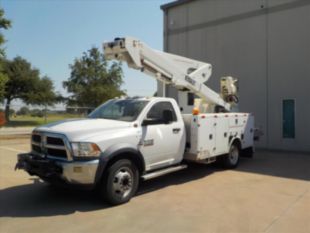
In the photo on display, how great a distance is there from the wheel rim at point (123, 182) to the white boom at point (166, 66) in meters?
2.61

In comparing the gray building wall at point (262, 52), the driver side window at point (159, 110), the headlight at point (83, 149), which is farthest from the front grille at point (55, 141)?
the gray building wall at point (262, 52)

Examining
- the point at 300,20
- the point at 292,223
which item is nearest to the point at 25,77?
the point at 300,20

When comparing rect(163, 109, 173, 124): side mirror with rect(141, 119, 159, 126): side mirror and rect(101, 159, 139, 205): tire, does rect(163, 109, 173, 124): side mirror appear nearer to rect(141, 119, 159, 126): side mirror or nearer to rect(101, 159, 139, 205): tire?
rect(141, 119, 159, 126): side mirror

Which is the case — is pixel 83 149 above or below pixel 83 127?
below

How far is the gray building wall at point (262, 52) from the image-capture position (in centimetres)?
1266

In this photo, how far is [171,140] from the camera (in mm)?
6977

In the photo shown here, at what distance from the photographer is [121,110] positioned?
6867mm

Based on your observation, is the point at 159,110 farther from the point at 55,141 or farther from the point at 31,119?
the point at 31,119

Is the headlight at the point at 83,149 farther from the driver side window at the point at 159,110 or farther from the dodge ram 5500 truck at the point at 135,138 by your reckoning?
the driver side window at the point at 159,110

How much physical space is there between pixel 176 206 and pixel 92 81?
28220 mm

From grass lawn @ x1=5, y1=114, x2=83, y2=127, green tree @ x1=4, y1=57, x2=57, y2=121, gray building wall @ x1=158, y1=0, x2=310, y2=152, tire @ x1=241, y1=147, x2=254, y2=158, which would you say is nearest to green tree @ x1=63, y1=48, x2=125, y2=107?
green tree @ x1=4, y1=57, x2=57, y2=121

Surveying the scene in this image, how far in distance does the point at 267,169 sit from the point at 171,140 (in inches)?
143

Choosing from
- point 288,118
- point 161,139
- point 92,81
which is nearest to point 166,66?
point 161,139

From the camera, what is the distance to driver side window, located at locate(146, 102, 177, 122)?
6781 mm
